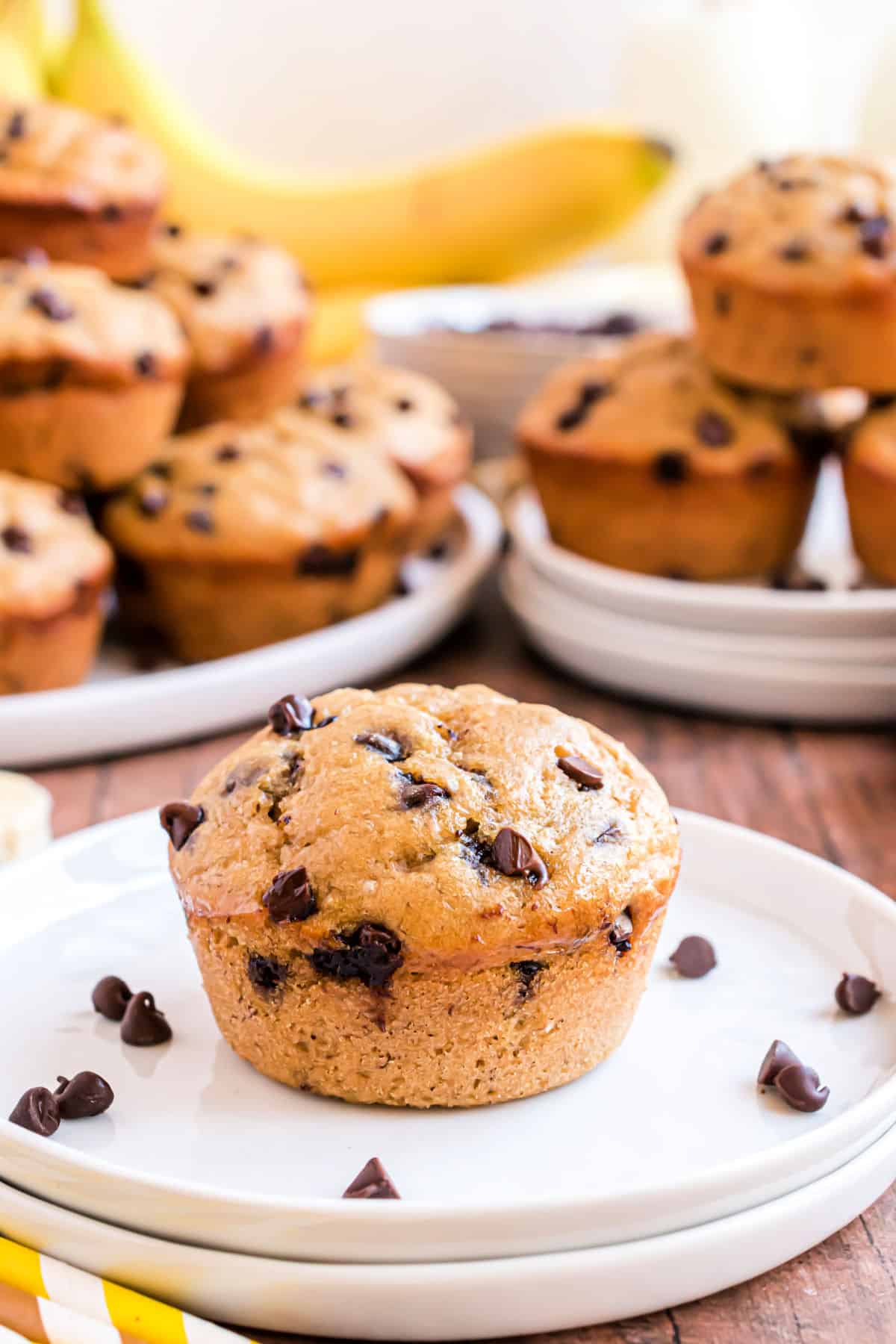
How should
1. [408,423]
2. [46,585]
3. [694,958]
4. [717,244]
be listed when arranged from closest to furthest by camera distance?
[694,958] → [46,585] → [717,244] → [408,423]

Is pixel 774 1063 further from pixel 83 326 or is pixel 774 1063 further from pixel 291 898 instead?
pixel 83 326

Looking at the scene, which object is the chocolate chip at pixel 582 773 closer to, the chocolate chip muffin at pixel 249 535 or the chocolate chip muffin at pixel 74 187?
the chocolate chip muffin at pixel 249 535

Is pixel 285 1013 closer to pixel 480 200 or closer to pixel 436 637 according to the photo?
pixel 436 637

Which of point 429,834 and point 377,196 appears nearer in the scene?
point 429,834

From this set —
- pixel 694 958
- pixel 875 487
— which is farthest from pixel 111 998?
pixel 875 487

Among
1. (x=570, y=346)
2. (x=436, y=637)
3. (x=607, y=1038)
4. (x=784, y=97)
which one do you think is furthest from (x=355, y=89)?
(x=607, y=1038)

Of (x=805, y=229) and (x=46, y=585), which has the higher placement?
(x=805, y=229)

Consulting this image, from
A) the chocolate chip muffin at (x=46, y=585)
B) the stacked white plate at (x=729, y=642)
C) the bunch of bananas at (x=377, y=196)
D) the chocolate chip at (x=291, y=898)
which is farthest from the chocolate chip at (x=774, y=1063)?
the bunch of bananas at (x=377, y=196)
